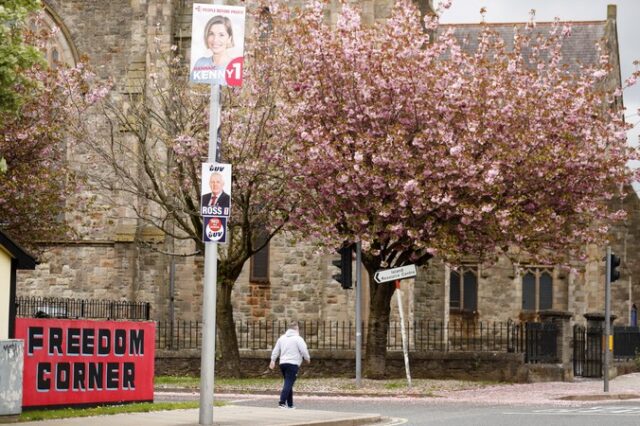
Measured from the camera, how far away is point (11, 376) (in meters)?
17.7

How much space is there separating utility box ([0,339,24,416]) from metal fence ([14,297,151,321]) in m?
17.0

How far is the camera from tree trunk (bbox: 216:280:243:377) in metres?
32.0

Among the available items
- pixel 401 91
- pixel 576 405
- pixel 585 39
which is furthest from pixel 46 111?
pixel 585 39

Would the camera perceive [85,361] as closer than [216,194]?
Answer: No

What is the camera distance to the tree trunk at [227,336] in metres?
32.0

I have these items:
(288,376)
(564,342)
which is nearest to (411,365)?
(564,342)

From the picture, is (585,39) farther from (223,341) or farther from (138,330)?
(138,330)

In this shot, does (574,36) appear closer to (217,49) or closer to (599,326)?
(599,326)

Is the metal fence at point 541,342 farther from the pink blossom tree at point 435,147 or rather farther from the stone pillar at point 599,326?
the pink blossom tree at point 435,147

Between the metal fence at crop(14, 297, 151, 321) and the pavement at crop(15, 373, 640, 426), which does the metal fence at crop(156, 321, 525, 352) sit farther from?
the pavement at crop(15, 373, 640, 426)

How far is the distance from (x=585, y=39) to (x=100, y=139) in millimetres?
23089

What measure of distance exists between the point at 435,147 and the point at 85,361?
1137 centimetres

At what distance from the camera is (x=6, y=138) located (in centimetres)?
3250

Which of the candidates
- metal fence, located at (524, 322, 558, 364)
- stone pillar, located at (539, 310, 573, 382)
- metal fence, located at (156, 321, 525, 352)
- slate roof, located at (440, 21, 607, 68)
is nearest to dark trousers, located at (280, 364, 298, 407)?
metal fence, located at (156, 321, 525, 352)
